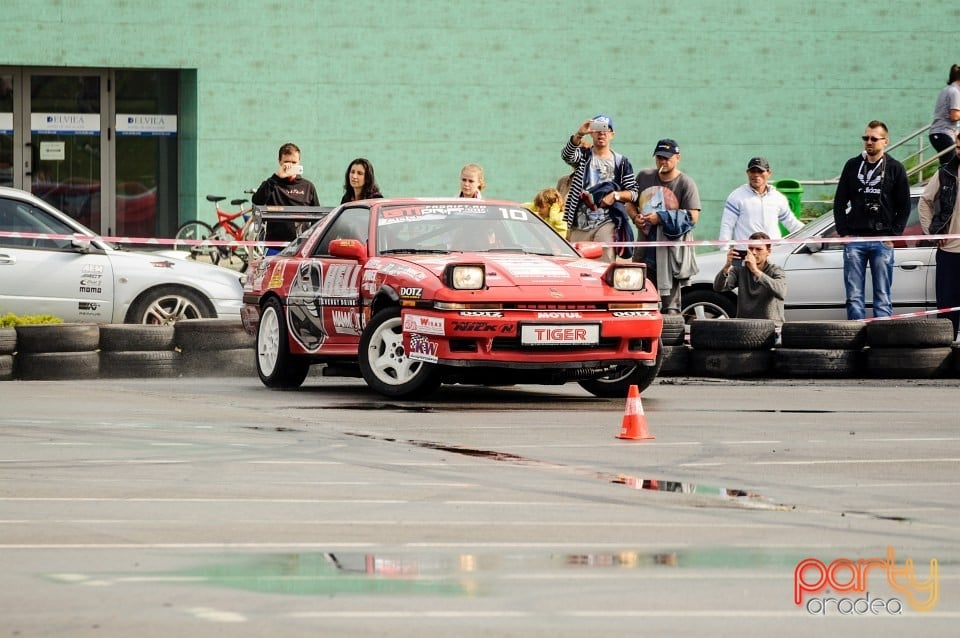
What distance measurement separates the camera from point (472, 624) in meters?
Answer: 4.54

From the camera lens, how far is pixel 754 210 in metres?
15.3

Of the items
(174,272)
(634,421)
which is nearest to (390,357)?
(634,421)

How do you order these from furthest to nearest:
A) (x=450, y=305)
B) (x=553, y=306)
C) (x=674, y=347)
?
(x=674, y=347)
(x=553, y=306)
(x=450, y=305)

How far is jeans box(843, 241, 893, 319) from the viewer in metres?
14.4

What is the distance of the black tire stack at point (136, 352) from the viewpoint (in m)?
13.7

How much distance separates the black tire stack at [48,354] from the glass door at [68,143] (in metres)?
13.3

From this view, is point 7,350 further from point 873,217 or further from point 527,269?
point 873,217

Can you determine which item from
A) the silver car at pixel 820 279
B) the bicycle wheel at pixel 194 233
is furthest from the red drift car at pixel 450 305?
the bicycle wheel at pixel 194 233

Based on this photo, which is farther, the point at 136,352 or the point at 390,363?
the point at 136,352

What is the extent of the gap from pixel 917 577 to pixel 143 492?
10.4 feet

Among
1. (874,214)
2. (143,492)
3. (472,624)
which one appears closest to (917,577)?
(472,624)

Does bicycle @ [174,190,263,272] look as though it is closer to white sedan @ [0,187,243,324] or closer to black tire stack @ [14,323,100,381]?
white sedan @ [0,187,243,324]

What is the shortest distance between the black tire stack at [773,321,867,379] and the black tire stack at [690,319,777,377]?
0.19 meters

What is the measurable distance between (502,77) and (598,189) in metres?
12.4
